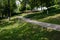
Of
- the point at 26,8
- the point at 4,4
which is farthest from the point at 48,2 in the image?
the point at 26,8

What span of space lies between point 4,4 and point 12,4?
11.6ft

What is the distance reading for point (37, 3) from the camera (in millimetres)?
45688

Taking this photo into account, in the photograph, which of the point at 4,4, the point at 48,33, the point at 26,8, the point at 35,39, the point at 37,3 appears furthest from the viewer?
the point at 26,8

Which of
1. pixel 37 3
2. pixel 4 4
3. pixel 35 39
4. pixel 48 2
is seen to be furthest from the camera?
pixel 4 4

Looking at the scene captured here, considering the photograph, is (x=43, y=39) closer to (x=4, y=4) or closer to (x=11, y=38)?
(x=11, y=38)

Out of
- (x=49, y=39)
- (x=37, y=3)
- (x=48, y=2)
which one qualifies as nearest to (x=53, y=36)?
(x=49, y=39)

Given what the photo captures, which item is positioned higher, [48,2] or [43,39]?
[48,2]

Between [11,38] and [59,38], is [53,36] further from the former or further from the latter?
[11,38]

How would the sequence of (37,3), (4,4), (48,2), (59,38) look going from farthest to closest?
(4,4) → (37,3) → (48,2) → (59,38)

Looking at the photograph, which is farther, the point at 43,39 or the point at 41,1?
the point at 41,1

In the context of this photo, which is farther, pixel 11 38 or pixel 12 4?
pixel 12 4

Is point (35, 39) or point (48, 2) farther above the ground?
point (48, 2)

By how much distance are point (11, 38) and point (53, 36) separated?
4.64 m

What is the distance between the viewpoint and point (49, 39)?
1530cm
